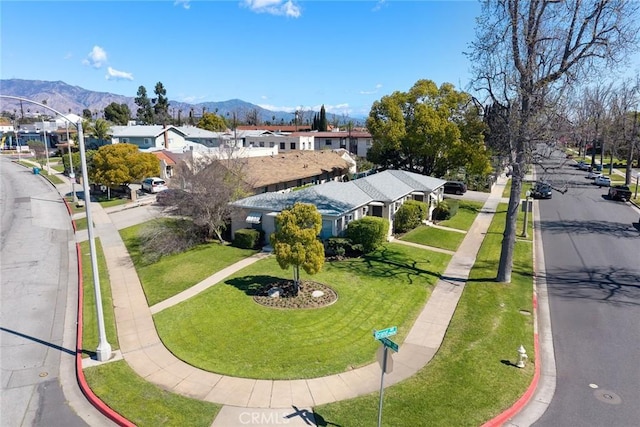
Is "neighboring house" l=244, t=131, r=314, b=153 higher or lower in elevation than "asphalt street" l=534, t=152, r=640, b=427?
higher

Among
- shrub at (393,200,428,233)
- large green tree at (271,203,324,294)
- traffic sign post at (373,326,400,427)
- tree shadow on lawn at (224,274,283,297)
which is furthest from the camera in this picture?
shrub at (393,200,428,233)

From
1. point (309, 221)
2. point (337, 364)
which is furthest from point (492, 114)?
point (337, 364)

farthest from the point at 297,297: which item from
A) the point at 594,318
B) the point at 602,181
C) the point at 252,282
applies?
the point at 602,181

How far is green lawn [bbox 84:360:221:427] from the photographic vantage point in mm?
9961

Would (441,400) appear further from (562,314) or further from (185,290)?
(185,290)

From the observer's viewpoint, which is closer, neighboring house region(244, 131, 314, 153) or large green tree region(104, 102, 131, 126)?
neighboring house region(244, 131, 314, 153)

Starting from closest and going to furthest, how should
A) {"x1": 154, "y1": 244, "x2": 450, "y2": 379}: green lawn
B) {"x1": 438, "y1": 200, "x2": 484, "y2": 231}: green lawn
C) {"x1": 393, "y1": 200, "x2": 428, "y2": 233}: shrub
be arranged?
{"x1": 154, "y1": 244, "x2": 450, "y2": 379}: green lawn
{"x1": 393, "y1": 200, "x2": 428, "y2": 233}: shrub
{"x1": 438, "y1": 200, "x2": 484, "y2": 231}: green lawn

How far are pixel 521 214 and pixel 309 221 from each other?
2391 centimetres

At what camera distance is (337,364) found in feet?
40.5

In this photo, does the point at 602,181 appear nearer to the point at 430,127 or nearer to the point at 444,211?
the point at 430,127

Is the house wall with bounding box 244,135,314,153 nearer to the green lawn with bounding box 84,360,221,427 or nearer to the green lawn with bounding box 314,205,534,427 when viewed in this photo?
the green lawn with bounding box 314,205,534,427

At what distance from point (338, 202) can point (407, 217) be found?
5.49 metres

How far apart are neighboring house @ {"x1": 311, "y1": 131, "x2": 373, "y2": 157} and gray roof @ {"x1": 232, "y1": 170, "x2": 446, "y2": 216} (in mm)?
43540

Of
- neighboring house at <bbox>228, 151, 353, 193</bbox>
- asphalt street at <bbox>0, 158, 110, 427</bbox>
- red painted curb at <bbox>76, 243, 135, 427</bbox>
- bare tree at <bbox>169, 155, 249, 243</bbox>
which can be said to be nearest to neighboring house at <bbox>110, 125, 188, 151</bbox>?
neighboring house at <bbox>228, 151, 353, 193</bbox>
